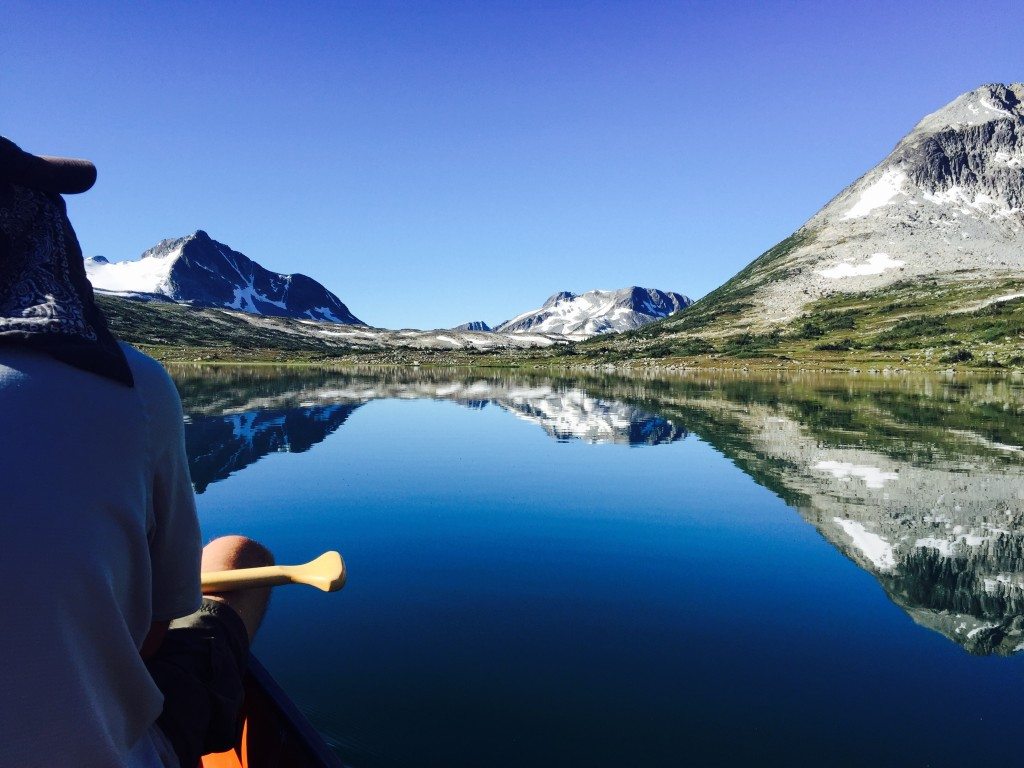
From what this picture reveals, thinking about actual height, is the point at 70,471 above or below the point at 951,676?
above

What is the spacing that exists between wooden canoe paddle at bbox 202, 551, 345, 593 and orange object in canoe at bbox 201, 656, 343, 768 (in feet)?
3.10

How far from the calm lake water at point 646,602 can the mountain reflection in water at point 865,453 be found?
133mm

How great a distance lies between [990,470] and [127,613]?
27292 mm

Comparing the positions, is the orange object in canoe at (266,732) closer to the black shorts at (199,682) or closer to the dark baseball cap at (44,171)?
the black shorts at (199,682)

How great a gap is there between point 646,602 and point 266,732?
7.20 m

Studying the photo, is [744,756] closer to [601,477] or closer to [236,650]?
[236,650]

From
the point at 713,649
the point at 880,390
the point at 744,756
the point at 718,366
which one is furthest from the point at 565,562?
the point at 718,366

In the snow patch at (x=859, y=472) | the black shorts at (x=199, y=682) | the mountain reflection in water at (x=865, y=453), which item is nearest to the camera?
the black shorts at (x=199, y=682)

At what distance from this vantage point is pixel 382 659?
840cm

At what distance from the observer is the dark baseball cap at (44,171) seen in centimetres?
212

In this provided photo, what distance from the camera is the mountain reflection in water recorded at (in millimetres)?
11789

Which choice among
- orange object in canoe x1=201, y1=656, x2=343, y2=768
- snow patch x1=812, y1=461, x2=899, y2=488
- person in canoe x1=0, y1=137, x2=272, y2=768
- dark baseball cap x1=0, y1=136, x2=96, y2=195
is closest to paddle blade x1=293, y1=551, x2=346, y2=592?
orange object in canoe x1=201, y1=656, x2=343, y2=768

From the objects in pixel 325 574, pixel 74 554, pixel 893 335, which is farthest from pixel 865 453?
pixel 893 335

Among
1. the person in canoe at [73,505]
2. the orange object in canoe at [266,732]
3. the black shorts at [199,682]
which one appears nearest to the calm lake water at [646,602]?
the orange object in canoe at [266,732]
